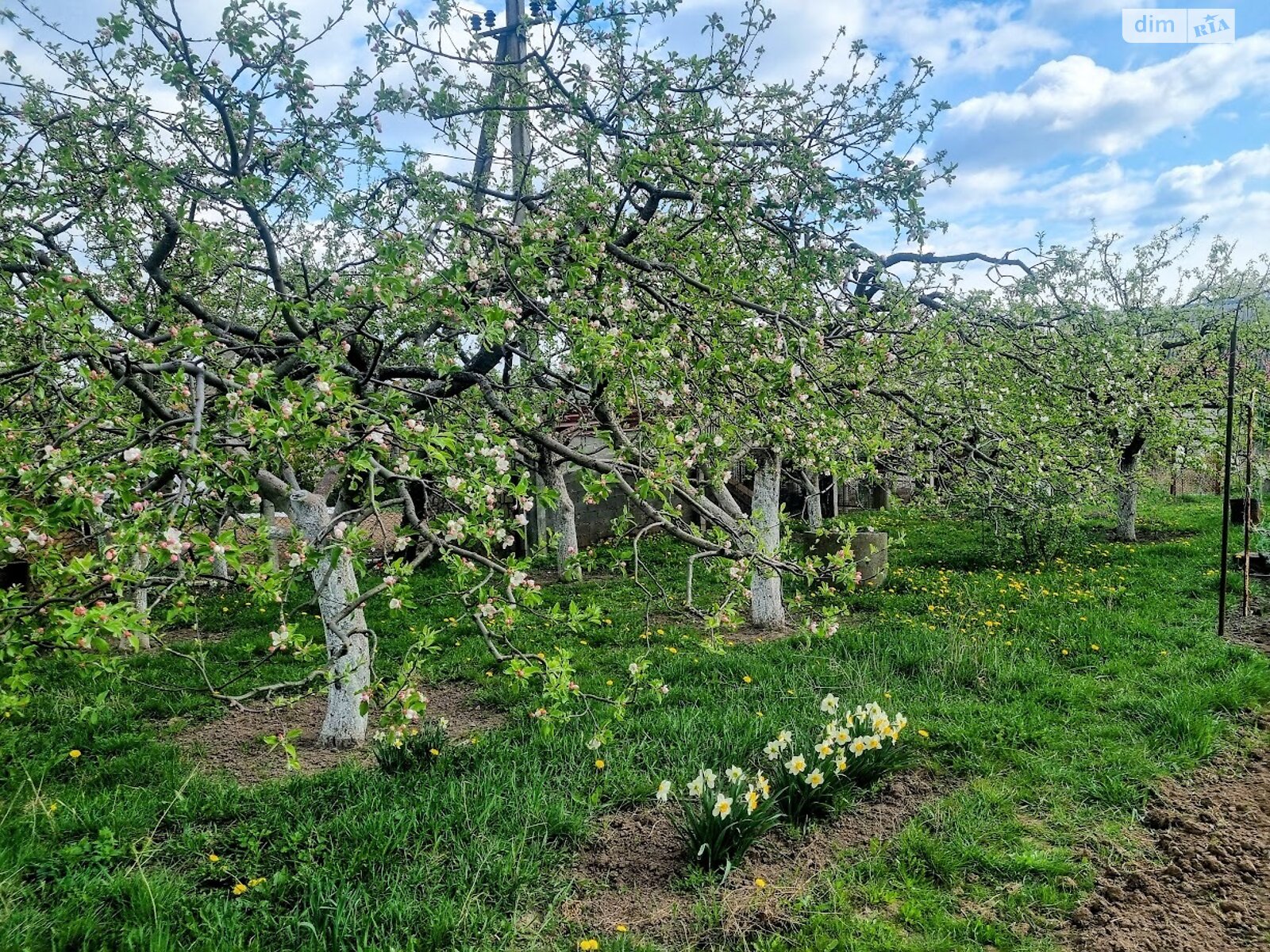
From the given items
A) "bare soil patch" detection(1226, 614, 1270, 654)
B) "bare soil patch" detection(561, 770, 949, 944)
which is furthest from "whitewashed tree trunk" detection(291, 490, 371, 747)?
"bare soil patch" detection(1226, 614, 1270, 654)

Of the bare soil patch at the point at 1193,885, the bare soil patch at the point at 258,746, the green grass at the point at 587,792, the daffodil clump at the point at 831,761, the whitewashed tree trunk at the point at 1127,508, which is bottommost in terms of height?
the bare soil patch at the point at 258,746

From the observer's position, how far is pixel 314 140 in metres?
3.00

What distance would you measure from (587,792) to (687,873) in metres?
0.77

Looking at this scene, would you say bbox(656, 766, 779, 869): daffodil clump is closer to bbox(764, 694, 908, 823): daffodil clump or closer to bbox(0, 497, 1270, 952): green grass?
bbox(764, 694, 908, 823): daffodil clump

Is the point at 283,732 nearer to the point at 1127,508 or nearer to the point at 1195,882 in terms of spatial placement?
the point at 1195,882

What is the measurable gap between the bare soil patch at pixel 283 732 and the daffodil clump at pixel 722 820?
180 centimetres

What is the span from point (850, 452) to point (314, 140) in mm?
3602

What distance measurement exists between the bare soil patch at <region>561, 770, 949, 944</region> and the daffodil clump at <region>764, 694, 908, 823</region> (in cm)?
11

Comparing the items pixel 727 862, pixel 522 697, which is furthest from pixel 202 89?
pixel 522 697

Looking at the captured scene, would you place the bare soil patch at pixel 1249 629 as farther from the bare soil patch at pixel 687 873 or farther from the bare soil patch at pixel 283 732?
the bare soil patch at pixel 283 732

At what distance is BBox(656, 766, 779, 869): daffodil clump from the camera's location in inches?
117

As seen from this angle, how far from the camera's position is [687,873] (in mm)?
2994

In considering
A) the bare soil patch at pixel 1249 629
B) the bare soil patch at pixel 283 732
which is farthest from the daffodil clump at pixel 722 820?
the bare soil patch at pixel 1249 629

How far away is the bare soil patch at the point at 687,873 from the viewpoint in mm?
2688
